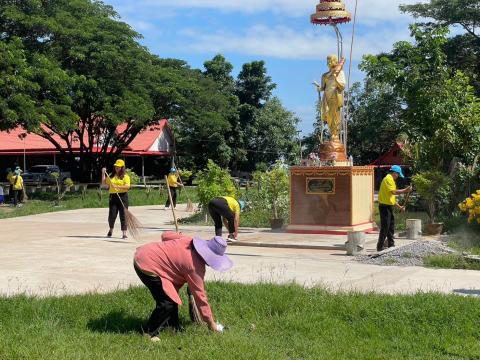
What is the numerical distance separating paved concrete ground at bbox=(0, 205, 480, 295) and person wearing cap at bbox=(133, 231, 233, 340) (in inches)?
98.8

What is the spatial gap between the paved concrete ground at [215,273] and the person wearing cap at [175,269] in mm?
2509

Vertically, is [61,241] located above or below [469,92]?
below

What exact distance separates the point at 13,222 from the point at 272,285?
49.8ft

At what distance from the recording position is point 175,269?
6.59 metres

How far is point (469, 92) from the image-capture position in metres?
21.5

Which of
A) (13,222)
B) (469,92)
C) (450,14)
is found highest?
(450,14)

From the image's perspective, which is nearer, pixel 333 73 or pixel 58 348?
pixel 58 348

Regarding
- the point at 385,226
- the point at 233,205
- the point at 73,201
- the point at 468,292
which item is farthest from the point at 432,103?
the point at 73,201

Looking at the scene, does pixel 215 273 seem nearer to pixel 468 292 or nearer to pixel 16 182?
pixel 468 292

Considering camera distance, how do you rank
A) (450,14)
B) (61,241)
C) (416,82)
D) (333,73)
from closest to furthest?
(61,241), (333,73), (416,82), (450,14)

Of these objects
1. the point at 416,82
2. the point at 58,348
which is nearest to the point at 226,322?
the point at 58,348

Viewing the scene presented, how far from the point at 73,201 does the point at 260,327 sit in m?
24.4

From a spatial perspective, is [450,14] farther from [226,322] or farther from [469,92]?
[226,322]

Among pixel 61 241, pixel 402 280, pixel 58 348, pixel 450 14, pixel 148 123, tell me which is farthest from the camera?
pixel 148 123
